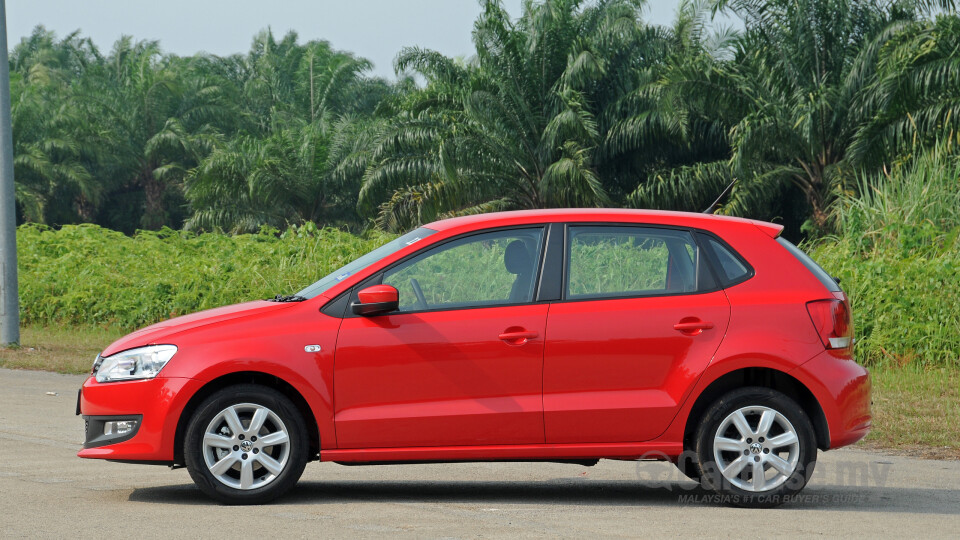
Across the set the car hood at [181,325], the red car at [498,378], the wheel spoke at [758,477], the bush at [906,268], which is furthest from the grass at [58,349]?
the wheel spoke at [758,477]

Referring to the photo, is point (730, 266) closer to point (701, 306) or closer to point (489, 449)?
point (701, 306)

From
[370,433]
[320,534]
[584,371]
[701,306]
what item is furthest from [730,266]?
[320,534]

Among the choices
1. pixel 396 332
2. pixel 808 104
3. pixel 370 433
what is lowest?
pixel 370 433

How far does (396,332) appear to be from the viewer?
647 centimetres

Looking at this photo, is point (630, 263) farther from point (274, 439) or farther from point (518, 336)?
point (274, 439)

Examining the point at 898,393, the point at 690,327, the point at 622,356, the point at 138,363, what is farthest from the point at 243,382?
the point at 898,393

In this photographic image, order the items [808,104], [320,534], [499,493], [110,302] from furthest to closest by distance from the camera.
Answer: [808,104], [110,302], [499,493], [320,534]

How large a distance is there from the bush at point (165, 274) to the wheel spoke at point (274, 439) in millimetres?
11992

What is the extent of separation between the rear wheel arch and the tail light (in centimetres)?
279

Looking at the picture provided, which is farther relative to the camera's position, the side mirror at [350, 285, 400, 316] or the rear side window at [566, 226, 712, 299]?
the rear side window at [566, 226, 712, 299]

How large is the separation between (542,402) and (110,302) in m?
14.4

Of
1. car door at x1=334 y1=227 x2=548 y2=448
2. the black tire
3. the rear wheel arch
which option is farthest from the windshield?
the black tire

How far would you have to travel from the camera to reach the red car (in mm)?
6418

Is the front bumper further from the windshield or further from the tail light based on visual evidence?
the tail light
